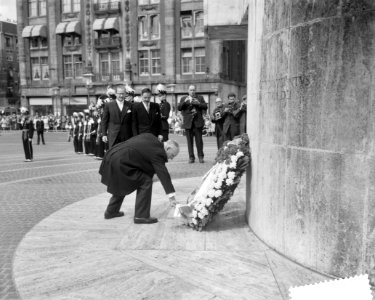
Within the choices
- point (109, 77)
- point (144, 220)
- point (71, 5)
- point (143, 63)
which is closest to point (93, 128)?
point (144, 220)

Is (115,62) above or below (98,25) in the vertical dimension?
below

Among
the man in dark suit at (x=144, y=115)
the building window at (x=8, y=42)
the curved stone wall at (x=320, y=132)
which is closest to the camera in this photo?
the curved stone wall at (x=320, y=132)

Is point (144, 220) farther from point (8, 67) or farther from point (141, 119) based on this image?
point (8, 67)

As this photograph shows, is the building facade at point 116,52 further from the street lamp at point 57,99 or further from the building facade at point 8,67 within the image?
the building facade at point 8,67

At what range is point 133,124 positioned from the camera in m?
9.45

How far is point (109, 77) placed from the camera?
46875mm

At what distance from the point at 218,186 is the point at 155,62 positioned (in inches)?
1632

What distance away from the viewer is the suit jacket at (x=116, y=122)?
967cm

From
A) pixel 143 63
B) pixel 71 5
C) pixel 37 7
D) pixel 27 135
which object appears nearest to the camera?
pixel 27 135

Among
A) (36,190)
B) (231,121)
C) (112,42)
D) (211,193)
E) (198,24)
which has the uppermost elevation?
(198,24)

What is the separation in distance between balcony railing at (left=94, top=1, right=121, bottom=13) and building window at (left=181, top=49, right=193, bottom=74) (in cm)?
939

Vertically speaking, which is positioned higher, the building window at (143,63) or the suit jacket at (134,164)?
the building window at (143,63)

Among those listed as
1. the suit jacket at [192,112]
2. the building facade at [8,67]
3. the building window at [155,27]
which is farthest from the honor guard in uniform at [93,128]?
the building facade at [8,67]

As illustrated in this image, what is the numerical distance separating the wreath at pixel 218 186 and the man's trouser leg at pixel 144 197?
569 mm
